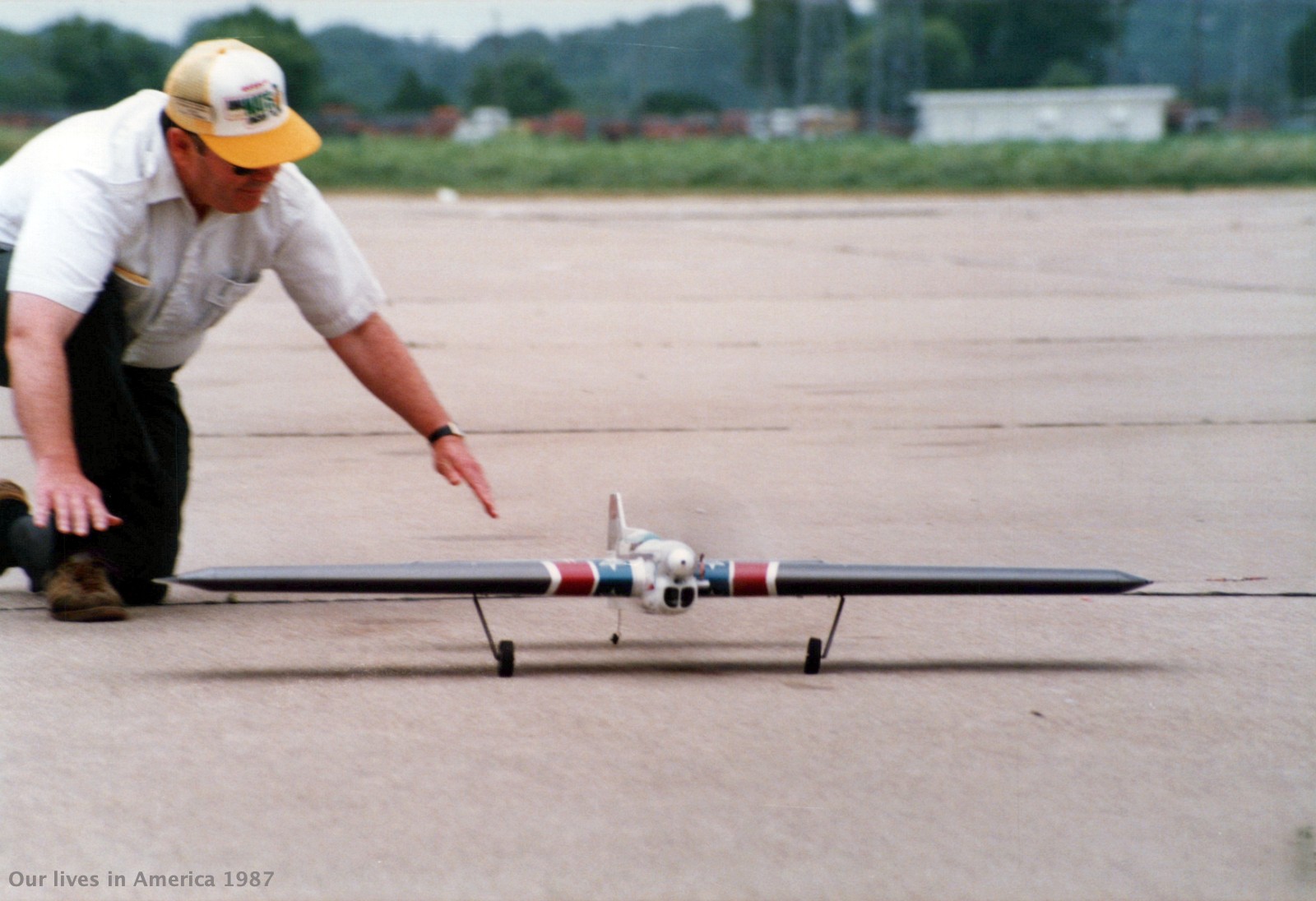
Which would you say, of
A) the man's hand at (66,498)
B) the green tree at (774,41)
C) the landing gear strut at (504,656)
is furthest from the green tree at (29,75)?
the landing gear strut at (504,656)

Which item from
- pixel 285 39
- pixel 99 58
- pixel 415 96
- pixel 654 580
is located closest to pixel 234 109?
pixel 654 580

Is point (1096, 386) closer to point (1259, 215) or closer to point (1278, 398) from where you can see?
point (1278, 398)

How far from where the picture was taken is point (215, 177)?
3535mm

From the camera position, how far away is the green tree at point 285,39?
121 feet

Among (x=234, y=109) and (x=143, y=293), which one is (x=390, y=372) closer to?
(x=143, y=293)

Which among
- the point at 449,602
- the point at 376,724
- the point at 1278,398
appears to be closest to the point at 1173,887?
the point at 376,724

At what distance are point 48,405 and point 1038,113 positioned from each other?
63.2 m

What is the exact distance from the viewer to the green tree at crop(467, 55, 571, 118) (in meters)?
48.7

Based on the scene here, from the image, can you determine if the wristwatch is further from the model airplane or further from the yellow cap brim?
the yellow cap brim

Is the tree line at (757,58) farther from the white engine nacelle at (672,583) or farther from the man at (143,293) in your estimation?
the white engine nacelle at (672,583)

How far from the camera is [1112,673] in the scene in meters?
3.56

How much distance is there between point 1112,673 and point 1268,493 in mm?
2375

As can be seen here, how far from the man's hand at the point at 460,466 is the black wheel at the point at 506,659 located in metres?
0.45

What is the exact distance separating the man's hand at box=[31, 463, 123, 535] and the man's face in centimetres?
72
